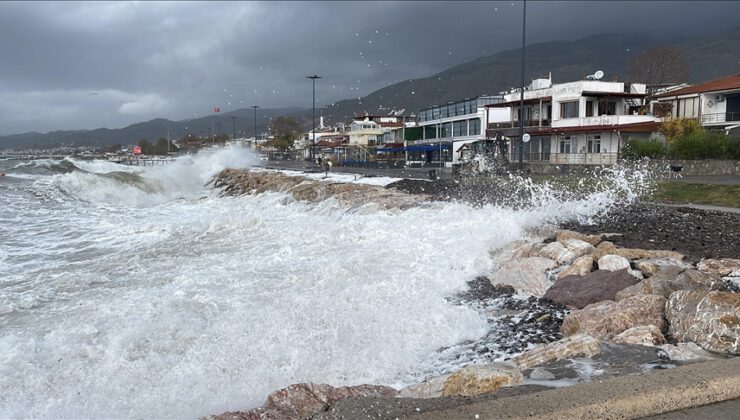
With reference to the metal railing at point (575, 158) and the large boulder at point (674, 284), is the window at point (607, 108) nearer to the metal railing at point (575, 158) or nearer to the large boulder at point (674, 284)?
the metal railing at point (575, 158)

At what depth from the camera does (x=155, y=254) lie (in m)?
14.1

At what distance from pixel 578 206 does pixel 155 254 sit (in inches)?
444

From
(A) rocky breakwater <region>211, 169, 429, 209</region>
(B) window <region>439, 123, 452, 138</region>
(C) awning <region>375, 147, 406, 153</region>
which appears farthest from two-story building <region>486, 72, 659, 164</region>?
(C) awning <region>375, 147, 406, 153</region>

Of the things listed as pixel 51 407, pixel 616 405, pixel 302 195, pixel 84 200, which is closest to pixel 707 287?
pixel 616 405

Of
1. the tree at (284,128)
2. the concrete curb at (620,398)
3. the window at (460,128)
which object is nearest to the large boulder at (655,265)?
the concrete curb at (620,398)

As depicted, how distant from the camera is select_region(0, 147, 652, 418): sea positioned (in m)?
6.10

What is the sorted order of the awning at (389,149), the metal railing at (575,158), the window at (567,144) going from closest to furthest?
1. the metal railing at (575,158)
2. the window at (567,144)
3. the awning at (389,149)

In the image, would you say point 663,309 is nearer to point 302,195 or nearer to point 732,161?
point 302,195

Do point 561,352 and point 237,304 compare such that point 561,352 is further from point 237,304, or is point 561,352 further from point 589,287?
point 237,304

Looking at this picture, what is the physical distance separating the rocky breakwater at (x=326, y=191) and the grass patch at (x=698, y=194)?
810 centimetres

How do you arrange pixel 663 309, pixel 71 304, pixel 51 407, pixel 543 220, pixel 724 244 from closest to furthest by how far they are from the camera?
pixel 51 407, pixel 663 309, pixel 71 304, pixel 724 244, pixel 543 220

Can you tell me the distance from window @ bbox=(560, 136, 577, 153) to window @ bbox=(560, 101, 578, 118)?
2.22 metres

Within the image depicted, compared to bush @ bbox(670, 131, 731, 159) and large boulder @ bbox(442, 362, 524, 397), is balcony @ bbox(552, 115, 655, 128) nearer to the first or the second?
bush @ bbox(670, 131, 731, 159)

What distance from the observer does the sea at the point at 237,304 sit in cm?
610
